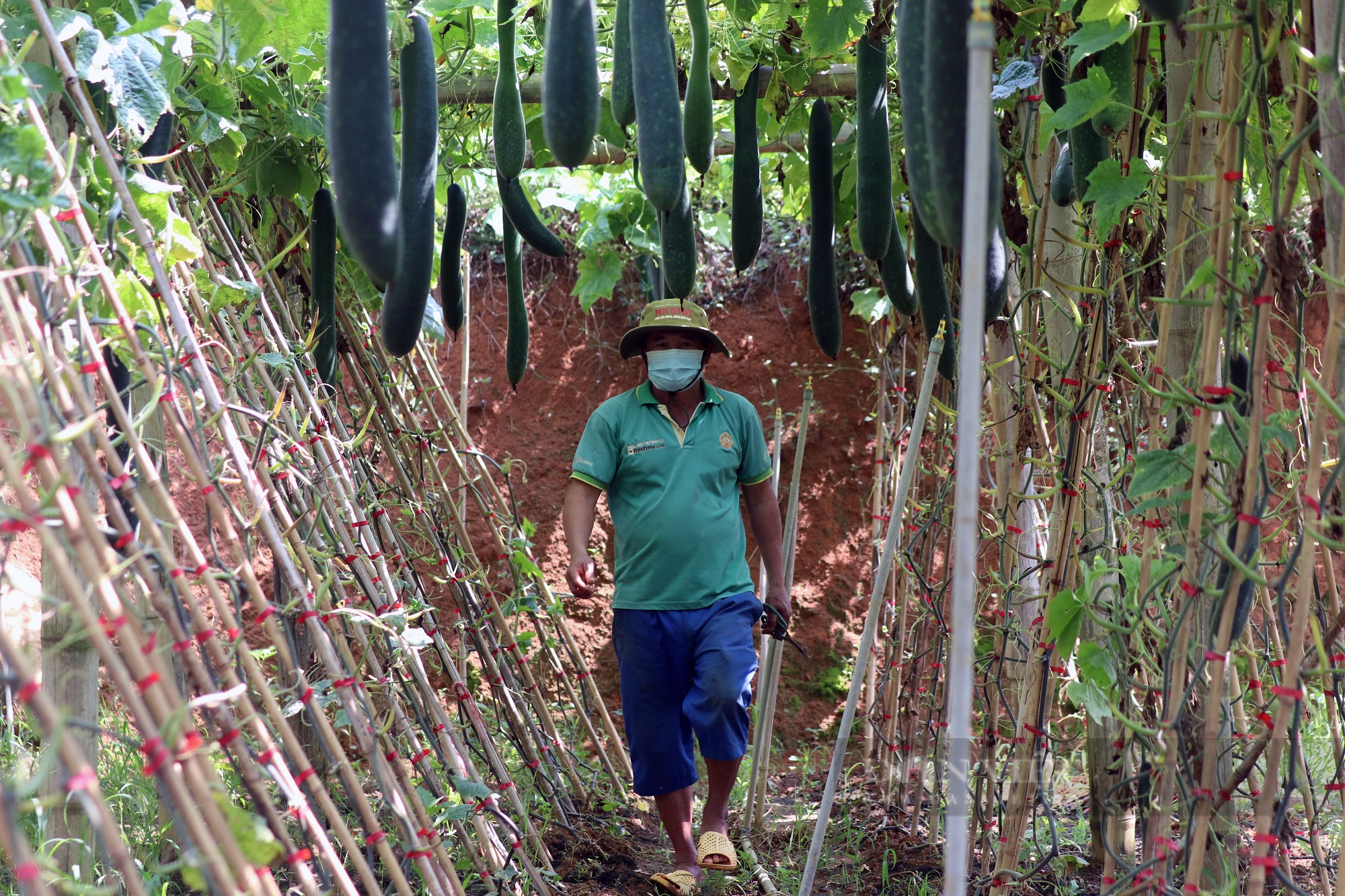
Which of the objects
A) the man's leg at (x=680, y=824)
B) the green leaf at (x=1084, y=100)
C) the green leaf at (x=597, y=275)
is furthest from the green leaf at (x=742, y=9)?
the green leaf at (x=597, y=275)

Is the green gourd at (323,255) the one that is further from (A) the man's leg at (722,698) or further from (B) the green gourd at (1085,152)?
(B) the green gourd at (1085,152)

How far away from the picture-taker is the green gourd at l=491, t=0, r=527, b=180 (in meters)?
1.93

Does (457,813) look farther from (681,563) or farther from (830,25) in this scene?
(830,25)

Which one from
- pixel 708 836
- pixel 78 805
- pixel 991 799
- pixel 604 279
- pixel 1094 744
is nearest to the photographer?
pixel 78 805

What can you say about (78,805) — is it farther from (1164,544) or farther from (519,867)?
(1164,544)

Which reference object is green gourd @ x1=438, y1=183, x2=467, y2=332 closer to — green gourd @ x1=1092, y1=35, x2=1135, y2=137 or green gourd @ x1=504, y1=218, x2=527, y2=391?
green gourd @ x1=504, y1=218, x2=527, y2=391

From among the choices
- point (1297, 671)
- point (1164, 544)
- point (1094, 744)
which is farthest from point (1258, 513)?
point (1094, 744)

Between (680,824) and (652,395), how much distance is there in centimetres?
115

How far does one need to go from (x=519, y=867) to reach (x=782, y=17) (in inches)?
75.5

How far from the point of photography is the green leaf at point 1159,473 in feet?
4.28

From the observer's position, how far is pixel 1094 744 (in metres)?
2.57

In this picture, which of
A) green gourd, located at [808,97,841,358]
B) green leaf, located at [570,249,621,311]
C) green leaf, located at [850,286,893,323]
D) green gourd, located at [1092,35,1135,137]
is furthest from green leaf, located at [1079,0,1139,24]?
green leaf, located at [570,249,621,311]

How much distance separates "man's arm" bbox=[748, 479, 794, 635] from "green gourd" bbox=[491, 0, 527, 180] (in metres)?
1.49

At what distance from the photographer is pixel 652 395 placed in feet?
10.3
